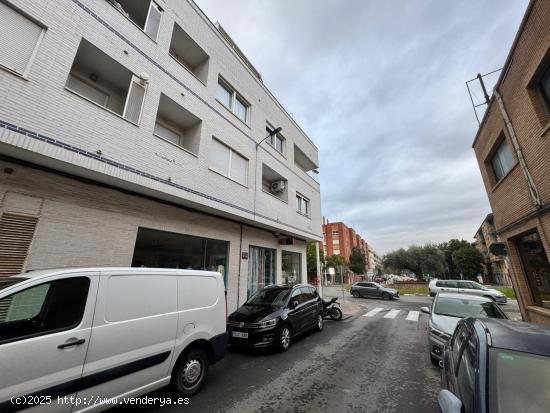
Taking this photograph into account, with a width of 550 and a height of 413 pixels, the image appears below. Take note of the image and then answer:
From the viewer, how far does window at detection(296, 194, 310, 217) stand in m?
14.5

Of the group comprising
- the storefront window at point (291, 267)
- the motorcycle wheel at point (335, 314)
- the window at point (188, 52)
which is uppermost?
the window at point (188, 52)

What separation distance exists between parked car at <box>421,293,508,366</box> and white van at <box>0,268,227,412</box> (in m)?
4.94

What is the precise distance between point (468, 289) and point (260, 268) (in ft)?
56.1

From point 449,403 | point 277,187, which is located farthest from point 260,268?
point 449,403

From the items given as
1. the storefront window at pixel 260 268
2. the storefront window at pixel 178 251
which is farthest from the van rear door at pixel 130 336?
the storefront window at pixel 260 268

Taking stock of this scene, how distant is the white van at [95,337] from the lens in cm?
249

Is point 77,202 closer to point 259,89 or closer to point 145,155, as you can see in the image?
point 145,155

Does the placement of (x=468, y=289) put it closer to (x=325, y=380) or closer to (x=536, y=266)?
(x=536, y=266)

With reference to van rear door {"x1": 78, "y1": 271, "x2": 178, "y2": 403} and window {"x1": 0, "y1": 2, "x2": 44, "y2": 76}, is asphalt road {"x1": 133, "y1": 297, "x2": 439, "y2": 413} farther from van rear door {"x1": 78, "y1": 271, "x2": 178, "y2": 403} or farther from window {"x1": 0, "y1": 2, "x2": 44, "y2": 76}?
window {"x1": 0, "y1": 2, "x2": 44, "y2": 76}

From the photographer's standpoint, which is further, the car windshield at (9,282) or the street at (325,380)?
the street at (325,380)

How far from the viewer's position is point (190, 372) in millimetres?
4023

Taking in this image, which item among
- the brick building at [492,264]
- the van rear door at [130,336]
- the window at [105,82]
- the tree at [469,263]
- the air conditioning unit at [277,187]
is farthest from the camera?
the tree at [469,263]

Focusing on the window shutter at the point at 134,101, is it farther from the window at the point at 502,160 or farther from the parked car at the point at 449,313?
the window at the point at 502,160

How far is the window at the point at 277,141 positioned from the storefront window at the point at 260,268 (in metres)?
5.59
